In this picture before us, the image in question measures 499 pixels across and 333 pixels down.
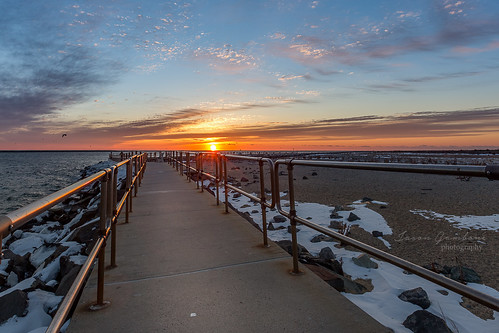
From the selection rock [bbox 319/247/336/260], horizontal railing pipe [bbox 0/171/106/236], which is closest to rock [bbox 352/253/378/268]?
rock [bbox 319/247/336/260]

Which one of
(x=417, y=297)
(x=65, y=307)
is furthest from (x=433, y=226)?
(x=65, y=307)

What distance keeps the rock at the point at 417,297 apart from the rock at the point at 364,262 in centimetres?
118

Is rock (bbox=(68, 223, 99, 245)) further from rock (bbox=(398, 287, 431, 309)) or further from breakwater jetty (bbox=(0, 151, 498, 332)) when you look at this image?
rock (bbox=(398, 287, 431, 309))

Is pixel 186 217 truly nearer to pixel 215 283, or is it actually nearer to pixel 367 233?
pixel 215 283

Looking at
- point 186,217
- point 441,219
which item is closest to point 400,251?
point 441,219

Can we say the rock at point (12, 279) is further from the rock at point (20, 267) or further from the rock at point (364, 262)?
the rock at point (364, 262)

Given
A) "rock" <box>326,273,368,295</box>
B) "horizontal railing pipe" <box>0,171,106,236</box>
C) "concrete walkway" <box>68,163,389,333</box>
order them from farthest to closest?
"rock" <box>326,273,368,295</box>, "concrete walkway" <box>68,163,389,333</box>, "horizontal railing pipe" <box>0,171,106,236</box>

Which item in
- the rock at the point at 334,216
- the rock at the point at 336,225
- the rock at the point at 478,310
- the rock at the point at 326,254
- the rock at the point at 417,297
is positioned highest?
the rock at the point at 326,254

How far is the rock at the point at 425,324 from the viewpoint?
3.34 meters

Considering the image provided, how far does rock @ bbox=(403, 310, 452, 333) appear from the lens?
334cm

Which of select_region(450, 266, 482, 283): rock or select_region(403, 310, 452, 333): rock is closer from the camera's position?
select_region(403, 310, 452, 333): rock

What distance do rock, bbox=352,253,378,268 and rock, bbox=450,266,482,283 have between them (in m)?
1.17

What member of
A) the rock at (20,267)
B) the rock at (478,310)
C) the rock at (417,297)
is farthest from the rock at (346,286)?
the rock at (20,267)
